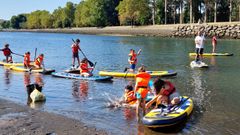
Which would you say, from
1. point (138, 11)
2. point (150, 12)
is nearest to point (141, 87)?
point (138, 11)

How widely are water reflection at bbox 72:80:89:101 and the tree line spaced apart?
62329 mm

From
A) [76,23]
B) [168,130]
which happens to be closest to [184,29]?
[168,130]

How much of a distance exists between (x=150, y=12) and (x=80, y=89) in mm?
91273

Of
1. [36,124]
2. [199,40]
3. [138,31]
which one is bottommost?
[36,124]

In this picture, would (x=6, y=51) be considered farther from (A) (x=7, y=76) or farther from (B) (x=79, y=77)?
(B) (x=79, y=77)

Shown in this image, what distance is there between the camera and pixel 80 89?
19.1 metres

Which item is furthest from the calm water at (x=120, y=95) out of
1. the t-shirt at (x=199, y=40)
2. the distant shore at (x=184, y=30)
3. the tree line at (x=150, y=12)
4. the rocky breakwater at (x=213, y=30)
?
the tree line at (x=150, y=12)

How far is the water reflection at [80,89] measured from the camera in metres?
17.3

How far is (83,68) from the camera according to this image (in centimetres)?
2200

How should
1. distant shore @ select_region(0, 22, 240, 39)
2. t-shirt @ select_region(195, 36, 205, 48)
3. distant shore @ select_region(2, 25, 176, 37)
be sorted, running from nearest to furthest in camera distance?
t-shirt @ select_region(195, 36, 205, 48), distant shore @ select_region(0, 22, 240, 39), distant shore @ select_region(2, 25, 176, 37)

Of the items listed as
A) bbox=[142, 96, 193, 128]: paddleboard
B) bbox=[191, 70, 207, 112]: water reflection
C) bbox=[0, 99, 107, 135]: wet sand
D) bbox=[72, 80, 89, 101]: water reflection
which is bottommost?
bbox=[191, 70, 207, 112]: water reflection

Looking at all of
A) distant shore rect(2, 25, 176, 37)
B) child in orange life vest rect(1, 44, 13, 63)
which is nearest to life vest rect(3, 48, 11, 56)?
child in orange life vest rect(1, 44, 13, 63)

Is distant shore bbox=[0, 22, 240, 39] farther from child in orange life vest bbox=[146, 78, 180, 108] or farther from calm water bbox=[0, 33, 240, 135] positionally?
child in orange life vest bbox=[146, 78, 180, 108]

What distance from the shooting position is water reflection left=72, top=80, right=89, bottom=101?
683 inches
